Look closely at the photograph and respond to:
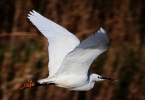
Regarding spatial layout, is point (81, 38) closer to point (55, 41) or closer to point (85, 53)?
point (55, 41)

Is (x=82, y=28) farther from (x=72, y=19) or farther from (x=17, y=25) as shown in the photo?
(x=17, y=25)

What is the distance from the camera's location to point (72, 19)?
20.9 ft

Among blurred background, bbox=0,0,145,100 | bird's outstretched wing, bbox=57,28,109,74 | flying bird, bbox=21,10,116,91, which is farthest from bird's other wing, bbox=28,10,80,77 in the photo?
blurred background, bbox=0,0,145,100

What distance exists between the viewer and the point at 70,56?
483cm

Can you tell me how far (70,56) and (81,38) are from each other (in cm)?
141

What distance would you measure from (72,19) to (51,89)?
0.80 meters

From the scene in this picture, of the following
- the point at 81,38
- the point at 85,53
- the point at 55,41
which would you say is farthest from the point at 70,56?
the point at 81,38

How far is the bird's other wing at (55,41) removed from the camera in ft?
17.2

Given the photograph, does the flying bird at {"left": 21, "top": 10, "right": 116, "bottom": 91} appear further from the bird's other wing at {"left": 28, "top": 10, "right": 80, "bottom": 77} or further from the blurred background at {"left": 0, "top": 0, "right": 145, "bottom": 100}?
the blurred background at {"left": 0, "top": 0, "right": 145, "bottom": 100}

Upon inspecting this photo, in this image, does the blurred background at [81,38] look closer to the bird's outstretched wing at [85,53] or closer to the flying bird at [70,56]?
the flying bird at [70,56]

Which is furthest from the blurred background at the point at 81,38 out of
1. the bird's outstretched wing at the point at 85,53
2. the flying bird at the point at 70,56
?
the bird's outstretched wing at the point at 85,53

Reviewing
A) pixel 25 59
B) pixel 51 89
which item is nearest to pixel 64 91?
pixel 51 89

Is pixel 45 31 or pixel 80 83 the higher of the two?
A: pixel 45 31

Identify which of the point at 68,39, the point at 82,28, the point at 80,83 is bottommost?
the point at 80,83
